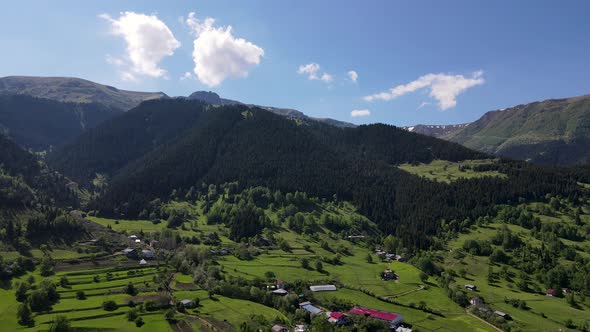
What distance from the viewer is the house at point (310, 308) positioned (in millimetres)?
96062

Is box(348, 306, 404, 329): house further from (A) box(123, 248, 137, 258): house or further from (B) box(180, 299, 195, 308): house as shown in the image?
(A) box(123, 248, 137, 258): house

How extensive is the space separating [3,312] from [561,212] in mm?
211320

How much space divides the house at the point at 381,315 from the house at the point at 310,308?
793 cm

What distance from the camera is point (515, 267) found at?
14450 centimetres

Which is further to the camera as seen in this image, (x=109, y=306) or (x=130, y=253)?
(x=130, y=253)

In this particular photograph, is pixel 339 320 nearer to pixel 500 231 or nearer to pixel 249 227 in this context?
pixel 249 227

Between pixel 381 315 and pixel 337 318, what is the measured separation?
10.7m

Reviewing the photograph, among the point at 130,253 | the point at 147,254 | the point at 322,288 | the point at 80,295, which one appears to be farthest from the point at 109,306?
the point at 322,288

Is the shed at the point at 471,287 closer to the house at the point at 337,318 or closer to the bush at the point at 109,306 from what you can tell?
the house at the point at 337,318

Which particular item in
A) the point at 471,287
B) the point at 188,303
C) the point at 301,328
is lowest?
the point at 471,287

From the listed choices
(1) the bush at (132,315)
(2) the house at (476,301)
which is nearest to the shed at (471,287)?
(2) the house at (476,301)

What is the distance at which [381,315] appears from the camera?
94.9 meters

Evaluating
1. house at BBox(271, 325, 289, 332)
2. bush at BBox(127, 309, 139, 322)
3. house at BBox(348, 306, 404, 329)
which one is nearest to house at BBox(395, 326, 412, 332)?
house at BBox(348, 306, 404, 329)

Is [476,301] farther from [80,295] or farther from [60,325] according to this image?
[80,295]
